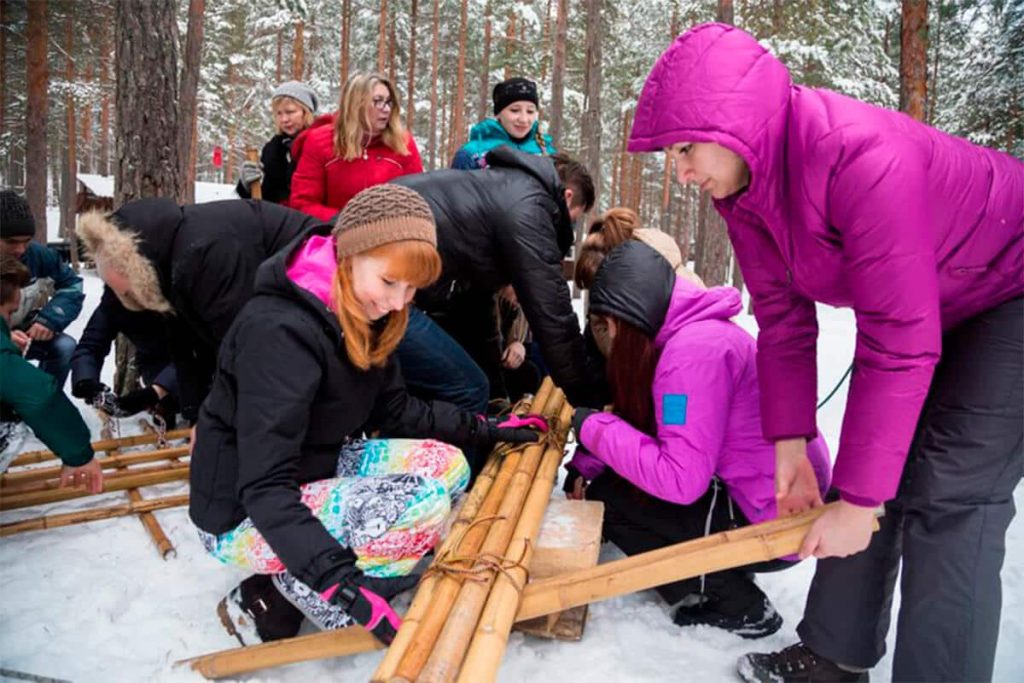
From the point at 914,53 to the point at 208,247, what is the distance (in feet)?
19.5

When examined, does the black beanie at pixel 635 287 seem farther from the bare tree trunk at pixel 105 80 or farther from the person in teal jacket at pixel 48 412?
the bare tree trunk at pixel 105 80

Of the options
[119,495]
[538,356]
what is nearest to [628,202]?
[538,356]

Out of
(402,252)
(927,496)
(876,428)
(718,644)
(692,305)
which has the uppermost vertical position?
(402,252)

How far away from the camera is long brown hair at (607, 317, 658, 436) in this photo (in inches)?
92.4

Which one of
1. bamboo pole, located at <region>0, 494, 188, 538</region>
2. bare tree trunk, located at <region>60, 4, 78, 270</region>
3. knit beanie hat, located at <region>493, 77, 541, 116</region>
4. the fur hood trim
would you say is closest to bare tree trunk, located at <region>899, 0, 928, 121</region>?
knit beanie hat, located at <region>493, 77, 541, 116</region>

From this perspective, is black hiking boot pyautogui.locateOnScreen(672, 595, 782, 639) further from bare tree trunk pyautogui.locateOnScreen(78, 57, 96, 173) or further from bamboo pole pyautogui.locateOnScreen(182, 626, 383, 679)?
bare tree trunk pyautogui.locateOnScreen(78, 57, 96, 173)

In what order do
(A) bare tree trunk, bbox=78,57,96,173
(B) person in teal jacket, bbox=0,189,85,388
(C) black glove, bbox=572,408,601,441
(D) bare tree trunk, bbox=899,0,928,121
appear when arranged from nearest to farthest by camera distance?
(C) black glove, bbox=572,408,601,441, (B) person in teal jacket, bbox=0,189,85,388, (D) bare tree trunk, bbox=899,0,928,121, (A) bare tree trunk, bbox=78,57,96,173

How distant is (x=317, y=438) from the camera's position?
2082 millimetres

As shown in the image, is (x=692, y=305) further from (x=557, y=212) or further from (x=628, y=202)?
(x=628, y=202)

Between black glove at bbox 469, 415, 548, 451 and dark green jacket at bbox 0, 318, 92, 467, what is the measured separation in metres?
1.42

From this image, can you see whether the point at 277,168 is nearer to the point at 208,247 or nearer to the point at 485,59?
the point at 208,247

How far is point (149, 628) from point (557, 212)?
6.87ft

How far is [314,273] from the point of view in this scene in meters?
1.92

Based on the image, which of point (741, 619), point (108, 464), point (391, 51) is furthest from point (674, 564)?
point (391, 51)
